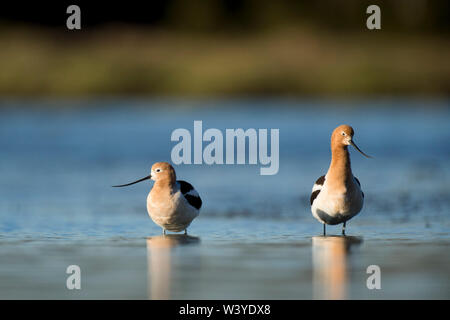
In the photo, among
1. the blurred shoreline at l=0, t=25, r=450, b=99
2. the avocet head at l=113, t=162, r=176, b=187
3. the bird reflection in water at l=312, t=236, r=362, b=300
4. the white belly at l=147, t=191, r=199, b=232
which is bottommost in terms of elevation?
the bird reflection in water at l=312, t=236, r=362, b=300

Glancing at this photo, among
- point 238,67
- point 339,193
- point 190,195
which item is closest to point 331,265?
point 339,193

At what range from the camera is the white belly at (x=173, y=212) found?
31.7 ft

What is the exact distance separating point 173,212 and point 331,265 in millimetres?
2142

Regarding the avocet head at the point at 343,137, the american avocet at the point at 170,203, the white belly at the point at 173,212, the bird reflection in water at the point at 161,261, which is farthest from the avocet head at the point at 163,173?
the avocet head at the point at 343,137

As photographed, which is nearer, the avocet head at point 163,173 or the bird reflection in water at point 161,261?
the bird reflection in water at point 161,261

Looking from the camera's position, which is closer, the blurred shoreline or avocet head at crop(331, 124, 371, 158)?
avocet head at crop(331, 124, 371, 158)

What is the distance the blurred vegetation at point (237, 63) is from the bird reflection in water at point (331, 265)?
2318cm

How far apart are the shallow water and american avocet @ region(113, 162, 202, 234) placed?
0.21 meters

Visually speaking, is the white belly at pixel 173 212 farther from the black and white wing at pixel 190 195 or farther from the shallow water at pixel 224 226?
the shallow water at pixel 224 226

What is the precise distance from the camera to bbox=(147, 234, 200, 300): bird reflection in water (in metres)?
7.14

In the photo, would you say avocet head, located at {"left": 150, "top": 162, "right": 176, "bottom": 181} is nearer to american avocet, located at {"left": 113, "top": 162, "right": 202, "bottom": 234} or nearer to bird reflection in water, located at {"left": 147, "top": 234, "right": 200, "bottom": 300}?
american avocet, located at {"left": 113, "top": 162, "right": 202, "bottom": 234}

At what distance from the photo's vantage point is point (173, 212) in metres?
9.63


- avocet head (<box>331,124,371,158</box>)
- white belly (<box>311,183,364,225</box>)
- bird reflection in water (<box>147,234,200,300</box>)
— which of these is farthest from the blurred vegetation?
bird reflection in water (<box>147,234,200,300</box>)
